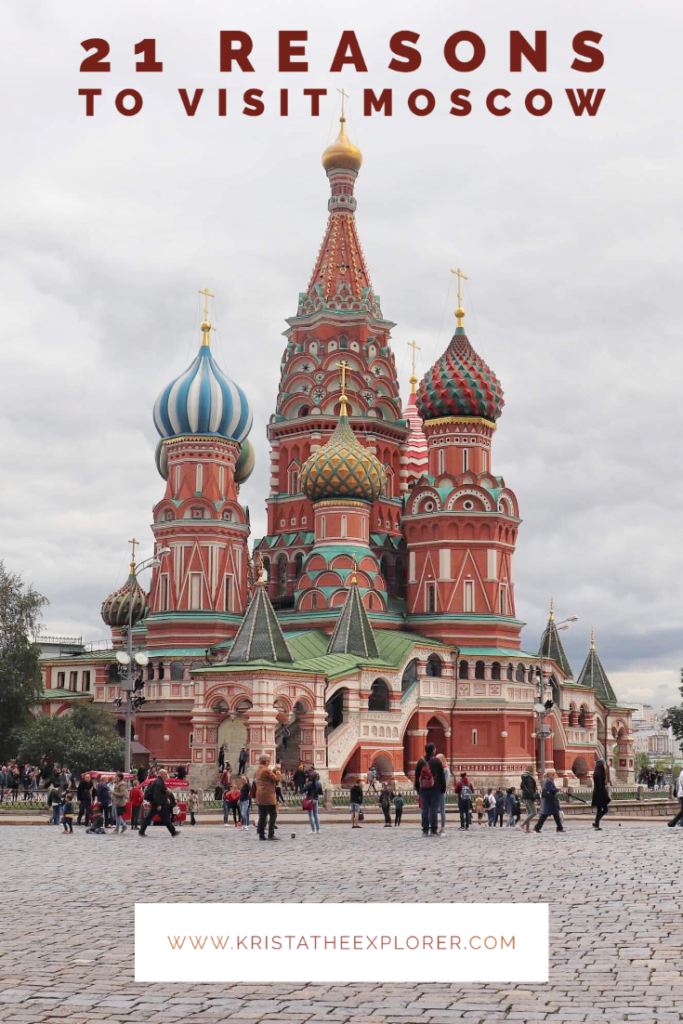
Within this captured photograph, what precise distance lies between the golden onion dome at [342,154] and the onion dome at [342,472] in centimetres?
1613

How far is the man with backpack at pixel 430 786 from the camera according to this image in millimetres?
21641

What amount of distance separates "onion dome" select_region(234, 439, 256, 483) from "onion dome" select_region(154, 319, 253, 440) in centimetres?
830

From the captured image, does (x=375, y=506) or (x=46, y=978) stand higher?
(x=375, y=506)

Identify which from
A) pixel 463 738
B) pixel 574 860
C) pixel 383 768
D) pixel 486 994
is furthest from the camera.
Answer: pixel 463 738

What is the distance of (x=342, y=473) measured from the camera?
176 ft

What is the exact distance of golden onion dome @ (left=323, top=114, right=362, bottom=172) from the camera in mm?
62719

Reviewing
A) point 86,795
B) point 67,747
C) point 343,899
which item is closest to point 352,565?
point 67,747

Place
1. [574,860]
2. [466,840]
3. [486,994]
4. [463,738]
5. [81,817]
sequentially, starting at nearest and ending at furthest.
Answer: [486,994]
[574,860]
[466,840]
[81,817]
[463,738]

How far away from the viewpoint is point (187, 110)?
13805 millimetres

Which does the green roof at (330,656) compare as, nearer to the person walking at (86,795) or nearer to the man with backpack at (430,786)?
the person walking at (86,795)

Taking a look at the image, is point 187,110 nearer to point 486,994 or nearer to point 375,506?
point 486,994

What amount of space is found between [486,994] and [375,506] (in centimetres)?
5086

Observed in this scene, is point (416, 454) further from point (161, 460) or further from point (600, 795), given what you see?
point (600, 795)

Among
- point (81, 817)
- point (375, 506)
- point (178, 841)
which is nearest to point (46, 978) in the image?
point (178, 841)
